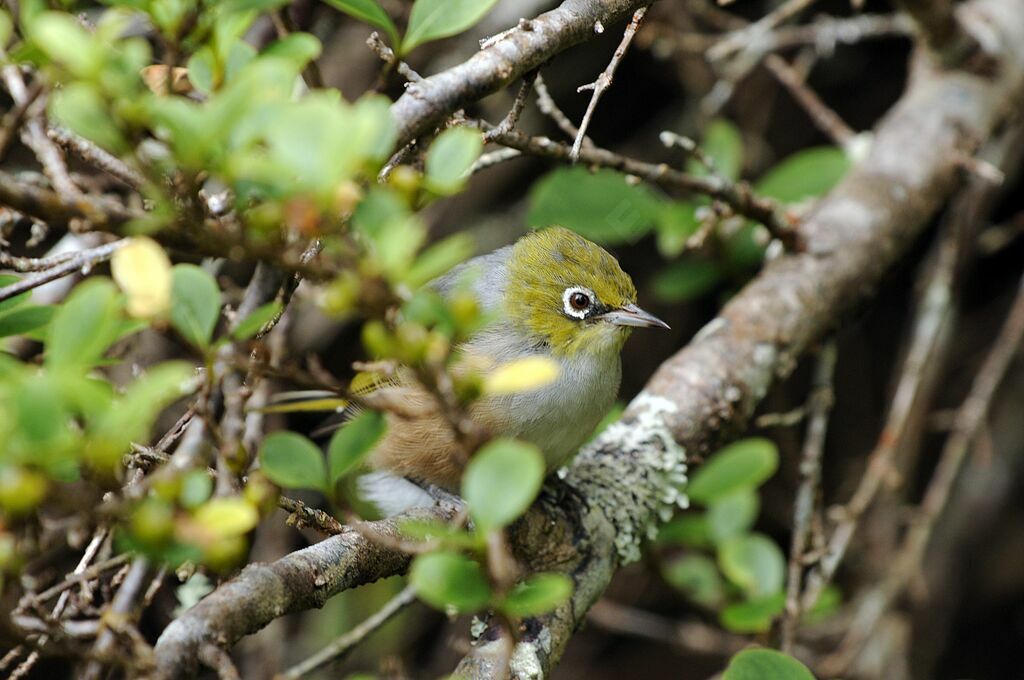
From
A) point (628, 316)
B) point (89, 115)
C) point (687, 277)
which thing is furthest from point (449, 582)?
point (687, 277)

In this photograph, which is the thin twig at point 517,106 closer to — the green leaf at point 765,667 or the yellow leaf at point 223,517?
the yellow leaf at point 223,517

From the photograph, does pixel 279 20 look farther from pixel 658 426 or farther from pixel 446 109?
pixel 658 426

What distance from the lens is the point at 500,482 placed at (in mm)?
1229

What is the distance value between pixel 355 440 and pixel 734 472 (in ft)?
6.63

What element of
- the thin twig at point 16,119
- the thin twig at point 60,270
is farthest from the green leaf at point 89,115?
the thin twig at point 60,270

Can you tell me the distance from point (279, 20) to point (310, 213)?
1.90 metres

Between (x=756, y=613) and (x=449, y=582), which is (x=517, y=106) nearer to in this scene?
(x=449, y=582)

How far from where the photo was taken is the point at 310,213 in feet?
3.75

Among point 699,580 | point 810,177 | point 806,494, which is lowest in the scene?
point 699,580

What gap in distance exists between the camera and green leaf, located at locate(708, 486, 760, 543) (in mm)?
3510

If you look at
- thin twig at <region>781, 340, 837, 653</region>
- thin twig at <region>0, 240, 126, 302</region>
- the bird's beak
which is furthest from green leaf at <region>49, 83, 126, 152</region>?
thin twig at <region>781, 340, 837, 653</region>

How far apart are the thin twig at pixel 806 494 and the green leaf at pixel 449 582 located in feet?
6.58

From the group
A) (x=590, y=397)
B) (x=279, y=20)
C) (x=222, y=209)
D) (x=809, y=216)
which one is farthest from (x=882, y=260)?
(x=222, y=209)

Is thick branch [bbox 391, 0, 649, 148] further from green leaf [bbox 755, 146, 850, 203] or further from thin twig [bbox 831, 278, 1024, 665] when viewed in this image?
thin twig [bbox 831, 278, 1024, 665]
